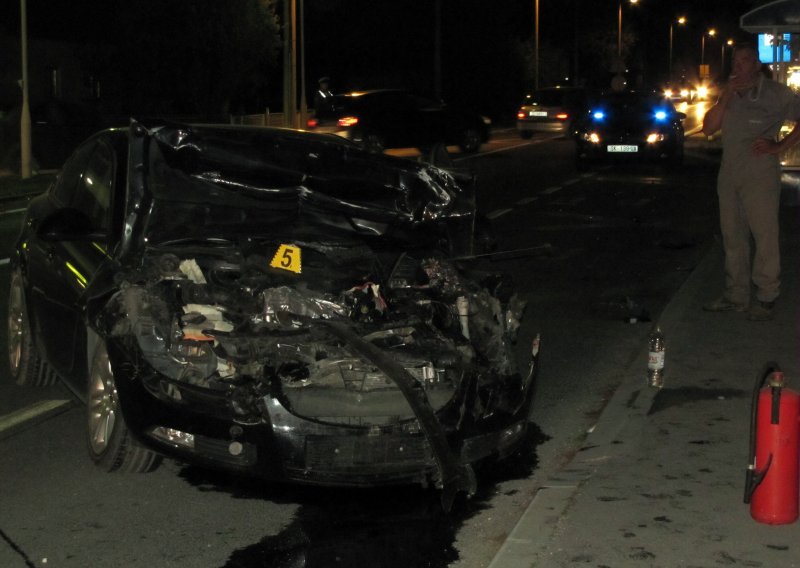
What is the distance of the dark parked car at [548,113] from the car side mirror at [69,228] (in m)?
34.7

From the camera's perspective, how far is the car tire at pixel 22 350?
24.8 feet

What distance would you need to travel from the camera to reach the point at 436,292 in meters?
6.32

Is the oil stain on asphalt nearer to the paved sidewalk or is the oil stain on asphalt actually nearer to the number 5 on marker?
the paved sidewalk

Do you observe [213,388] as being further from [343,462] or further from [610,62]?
[610,62]

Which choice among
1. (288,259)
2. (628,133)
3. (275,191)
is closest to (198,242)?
(288,259)

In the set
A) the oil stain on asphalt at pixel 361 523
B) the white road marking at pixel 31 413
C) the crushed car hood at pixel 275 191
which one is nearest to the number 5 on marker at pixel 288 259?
the crushed car hood at pixel 275 191

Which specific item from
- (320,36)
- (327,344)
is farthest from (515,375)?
(320,36)

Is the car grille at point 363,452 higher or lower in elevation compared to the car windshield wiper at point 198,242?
lower

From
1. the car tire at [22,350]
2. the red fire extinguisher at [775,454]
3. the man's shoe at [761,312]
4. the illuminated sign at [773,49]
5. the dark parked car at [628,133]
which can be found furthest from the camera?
the dark parked car at [628,133]

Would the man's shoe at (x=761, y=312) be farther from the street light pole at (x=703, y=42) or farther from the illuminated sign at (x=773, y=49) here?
the street light pole at (x=703, y=42)

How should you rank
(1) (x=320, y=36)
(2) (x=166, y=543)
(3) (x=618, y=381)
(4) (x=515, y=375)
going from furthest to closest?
(1) (x=320, y=36)
(3) (x=618, y=381)
(4) (x=515, y=375)
(2) (x=166, y=543)

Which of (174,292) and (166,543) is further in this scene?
(174,292)

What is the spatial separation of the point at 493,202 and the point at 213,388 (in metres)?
14.5

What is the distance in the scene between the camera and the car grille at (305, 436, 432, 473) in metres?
5.41
